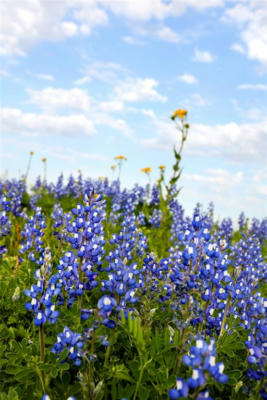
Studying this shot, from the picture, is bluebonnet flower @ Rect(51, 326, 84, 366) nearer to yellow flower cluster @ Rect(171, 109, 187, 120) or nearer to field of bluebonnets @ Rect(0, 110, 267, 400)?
field of bluebonnets @ Rect(0, 110, 267, 400)

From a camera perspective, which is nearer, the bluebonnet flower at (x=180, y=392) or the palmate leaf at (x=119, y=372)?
the bluebonnet flower at (x=180, y=392)

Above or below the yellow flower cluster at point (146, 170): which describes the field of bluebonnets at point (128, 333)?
below

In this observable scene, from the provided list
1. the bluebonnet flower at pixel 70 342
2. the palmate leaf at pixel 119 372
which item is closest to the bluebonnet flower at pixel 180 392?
the palmate leaf at pixel 119 372

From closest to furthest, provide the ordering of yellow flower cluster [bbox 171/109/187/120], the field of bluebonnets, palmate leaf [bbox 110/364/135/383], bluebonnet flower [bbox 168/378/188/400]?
bluebonnet flower [bbox 168/378/188/400] < the field of bluebonnets < palmate leaf [bbox 110/364/135/383] < yellow flower cluster [bbox 171/109/187/120]

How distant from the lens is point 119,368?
8.99 feet

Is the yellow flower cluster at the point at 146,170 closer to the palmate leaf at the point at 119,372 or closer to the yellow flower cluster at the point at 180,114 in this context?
the yellow flower cluster at the point at 180,114

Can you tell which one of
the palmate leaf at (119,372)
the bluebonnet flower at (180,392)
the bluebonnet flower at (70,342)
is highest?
the bluebonnet flower at (180,392)

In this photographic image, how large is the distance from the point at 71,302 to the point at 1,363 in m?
0.83

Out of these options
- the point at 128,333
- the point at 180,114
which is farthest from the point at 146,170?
the point at 128,333

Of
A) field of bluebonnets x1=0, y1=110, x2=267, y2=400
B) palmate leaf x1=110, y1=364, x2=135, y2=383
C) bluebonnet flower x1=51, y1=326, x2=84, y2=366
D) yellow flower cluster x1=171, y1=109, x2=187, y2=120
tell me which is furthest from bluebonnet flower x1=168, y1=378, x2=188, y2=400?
yellow flower cluster x1=171, y1=109, x2=187, y2=120

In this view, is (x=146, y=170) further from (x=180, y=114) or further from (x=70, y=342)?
(x=70, y=342)

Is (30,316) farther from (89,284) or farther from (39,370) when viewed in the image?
(39,370)

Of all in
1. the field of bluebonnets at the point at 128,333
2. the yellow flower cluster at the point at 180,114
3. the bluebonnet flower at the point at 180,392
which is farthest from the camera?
the yellow flower cluster at the point at 180,114

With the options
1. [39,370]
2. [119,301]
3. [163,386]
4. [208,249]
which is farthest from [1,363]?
[208,249]
